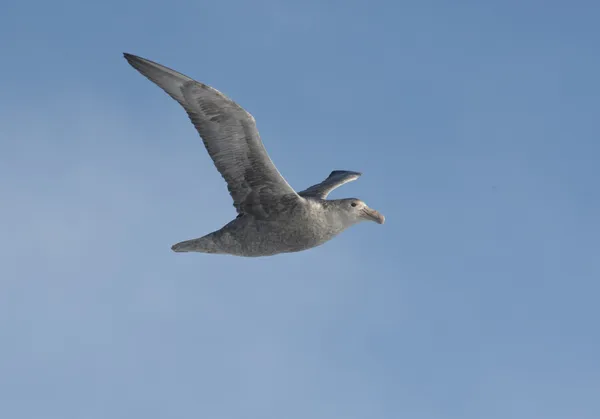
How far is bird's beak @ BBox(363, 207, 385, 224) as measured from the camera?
66.9 feet

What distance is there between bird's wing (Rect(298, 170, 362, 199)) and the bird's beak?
226cm

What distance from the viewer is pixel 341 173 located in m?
25.9

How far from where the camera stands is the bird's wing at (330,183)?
22984 mm

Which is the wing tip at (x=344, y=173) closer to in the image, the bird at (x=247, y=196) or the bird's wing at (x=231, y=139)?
the bird at (x=247, y=196)

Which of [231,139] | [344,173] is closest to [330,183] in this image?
[344,173]

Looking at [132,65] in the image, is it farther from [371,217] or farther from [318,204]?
[371,217]

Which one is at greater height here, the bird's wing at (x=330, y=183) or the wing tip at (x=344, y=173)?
the wing tip at (x=344, y=173)

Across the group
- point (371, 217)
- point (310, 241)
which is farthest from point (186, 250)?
point (371, 217)

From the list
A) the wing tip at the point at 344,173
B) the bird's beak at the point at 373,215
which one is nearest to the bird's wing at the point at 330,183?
the wing tip at the point at 344,173

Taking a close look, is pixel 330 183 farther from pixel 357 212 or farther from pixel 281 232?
pixel 281 232

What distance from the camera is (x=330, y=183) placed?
24188 mm

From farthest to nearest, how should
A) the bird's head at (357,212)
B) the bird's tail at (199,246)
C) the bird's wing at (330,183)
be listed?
the bird's wing at (330,183) → the bird's tail at (199,246) → the bird's head at (357,212)

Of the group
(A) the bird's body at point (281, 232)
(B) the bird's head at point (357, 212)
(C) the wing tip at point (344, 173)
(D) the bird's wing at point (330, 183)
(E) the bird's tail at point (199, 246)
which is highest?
(C) the wing tip at point (344, 173)

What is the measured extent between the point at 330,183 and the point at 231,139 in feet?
18.5
